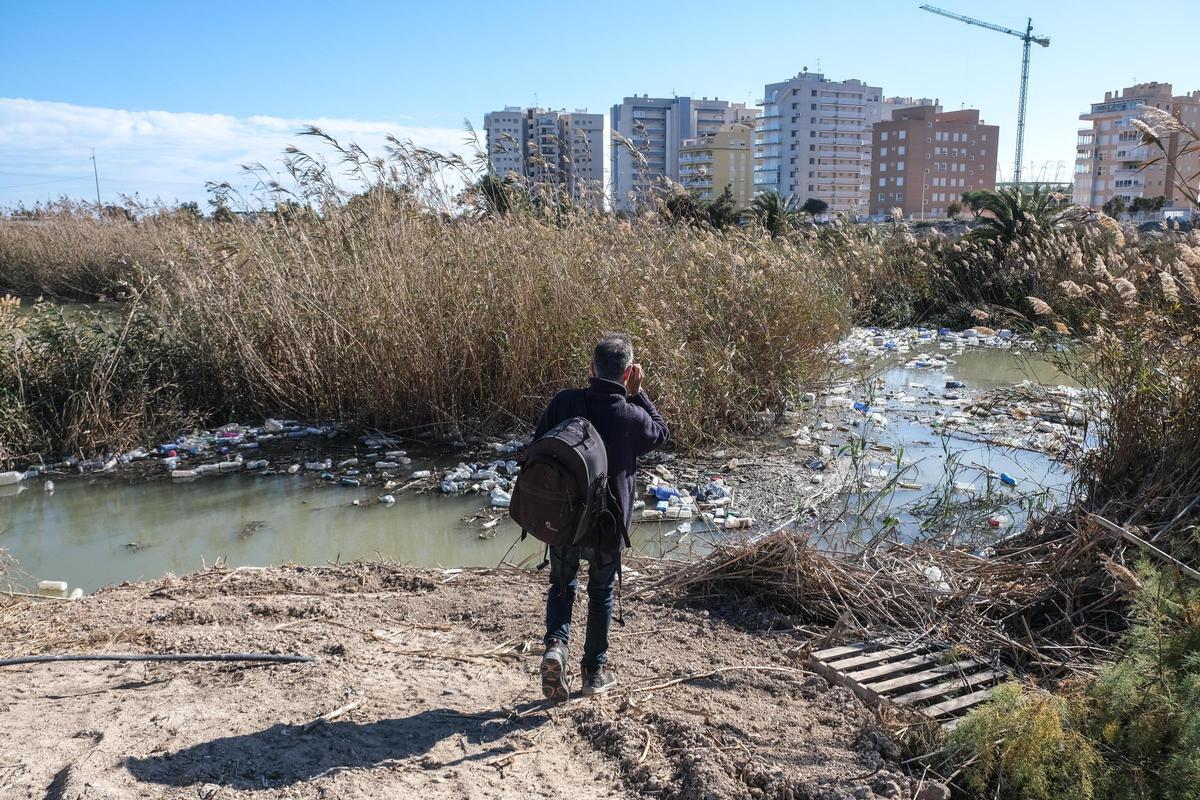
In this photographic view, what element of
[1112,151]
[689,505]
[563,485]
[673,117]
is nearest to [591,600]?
[563,485]

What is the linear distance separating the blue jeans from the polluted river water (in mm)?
1666

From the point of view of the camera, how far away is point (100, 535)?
613 centimetres

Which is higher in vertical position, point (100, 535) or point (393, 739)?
point (393, 739)

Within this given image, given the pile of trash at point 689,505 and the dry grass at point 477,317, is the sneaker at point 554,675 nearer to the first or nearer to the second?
the pile of trash at point 689,505

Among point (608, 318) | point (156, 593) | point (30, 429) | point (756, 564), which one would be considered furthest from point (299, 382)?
point (756, 564)

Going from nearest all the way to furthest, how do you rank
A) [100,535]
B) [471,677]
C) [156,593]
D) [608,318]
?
[471,677] → [156,593] → [100,535] → [608,318]

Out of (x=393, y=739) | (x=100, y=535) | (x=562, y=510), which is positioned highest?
(x=562, y=510)

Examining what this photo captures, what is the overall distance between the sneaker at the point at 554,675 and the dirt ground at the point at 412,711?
0.07m

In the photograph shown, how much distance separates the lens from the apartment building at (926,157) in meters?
100

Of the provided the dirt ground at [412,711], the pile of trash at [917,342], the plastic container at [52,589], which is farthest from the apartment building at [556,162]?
the dirt ground at [412,711]

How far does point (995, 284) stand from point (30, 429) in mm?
14273

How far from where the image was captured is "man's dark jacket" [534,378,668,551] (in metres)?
3.23

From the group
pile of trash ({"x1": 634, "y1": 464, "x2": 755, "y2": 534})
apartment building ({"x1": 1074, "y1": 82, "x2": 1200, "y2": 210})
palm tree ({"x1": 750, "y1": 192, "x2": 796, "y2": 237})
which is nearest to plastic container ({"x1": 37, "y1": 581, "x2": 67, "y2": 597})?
pile of trash ({"x1": 634, "y1": 464, "x2": 755, "y2": 534})

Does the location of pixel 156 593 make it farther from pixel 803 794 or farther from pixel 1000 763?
pixel 1000 763
